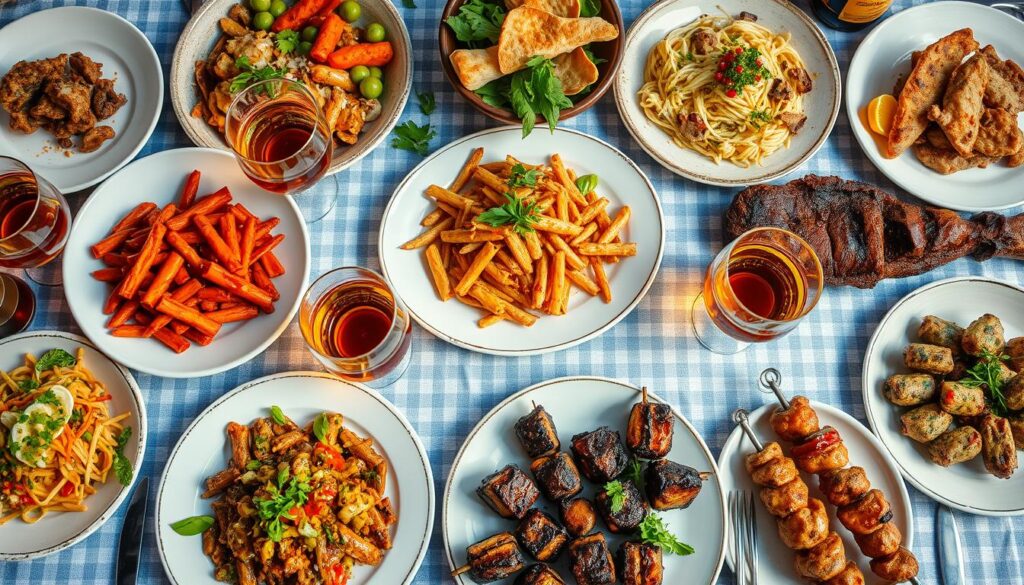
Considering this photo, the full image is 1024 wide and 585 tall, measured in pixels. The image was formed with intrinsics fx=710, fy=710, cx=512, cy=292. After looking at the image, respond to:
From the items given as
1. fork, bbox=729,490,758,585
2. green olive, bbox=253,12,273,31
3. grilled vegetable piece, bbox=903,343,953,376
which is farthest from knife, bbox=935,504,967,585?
green olive, bbox=253,12,273,31

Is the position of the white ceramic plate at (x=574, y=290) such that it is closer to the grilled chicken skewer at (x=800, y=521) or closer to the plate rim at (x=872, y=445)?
the plate rim at (x=872, y=445)

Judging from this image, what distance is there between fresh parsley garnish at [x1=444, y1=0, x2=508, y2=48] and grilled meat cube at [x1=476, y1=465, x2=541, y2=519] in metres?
1.95

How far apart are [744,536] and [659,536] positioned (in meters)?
0.41

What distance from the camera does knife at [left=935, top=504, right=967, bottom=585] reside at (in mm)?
3084

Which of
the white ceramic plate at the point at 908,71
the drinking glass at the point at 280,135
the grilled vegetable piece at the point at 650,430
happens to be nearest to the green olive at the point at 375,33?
the drinking glass at the point at 280,135

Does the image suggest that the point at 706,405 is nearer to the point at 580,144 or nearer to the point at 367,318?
the point at 580,144

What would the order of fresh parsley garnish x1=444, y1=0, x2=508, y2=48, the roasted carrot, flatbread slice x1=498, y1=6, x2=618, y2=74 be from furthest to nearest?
the roasted carrot < fresh parsley garnish x1=444, y1=0, x2=508, y2=48 < flatbread slice x1=498, y1=6, x2=618, y2=74

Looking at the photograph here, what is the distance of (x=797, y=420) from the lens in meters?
3.03

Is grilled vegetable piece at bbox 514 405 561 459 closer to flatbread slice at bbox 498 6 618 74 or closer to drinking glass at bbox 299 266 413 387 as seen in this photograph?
drinking glass at bbox 299 266 413 387

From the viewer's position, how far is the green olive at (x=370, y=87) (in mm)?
3422

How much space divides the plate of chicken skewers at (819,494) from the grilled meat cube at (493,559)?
3.11 feet

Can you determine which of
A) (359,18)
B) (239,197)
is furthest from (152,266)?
(359,18)

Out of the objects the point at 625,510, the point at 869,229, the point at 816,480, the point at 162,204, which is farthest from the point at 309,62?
the point at 816,480

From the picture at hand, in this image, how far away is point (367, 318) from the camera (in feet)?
10.2
